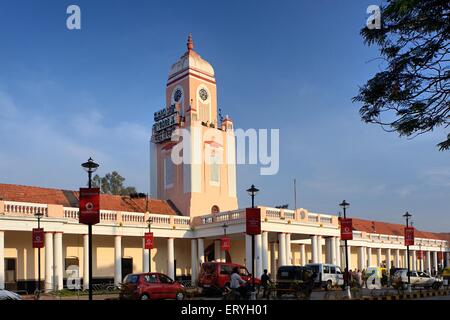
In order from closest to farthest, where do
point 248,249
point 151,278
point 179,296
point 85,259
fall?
point 151,278
point 179,296
point 85,259
point 248,249

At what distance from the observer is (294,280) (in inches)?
1042

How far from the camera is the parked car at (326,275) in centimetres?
3244

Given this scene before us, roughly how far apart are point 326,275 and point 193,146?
16.1 metres

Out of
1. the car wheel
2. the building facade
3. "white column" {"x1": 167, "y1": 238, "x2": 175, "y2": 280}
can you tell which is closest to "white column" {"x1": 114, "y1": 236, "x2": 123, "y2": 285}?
the building facade

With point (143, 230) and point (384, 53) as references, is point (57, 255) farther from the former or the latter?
point (384, 53)

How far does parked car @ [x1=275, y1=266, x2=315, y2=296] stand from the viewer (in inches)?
Result: 954

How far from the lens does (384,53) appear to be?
9891 millimetres

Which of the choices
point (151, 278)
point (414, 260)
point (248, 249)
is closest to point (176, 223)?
point (248, 249)

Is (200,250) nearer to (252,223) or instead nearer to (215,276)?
(215,276)

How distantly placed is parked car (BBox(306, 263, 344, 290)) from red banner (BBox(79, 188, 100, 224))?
16754 millimetres

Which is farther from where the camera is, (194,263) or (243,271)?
(194,263)

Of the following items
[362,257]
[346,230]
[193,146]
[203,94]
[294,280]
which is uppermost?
[203,94]

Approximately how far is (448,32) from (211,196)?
119 ft
